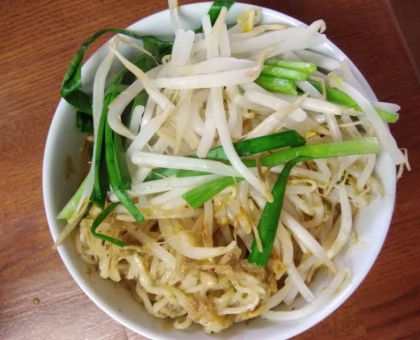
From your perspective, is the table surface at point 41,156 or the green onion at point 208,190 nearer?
the green onion at point 208,190

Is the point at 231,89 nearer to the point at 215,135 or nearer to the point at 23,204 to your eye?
the point at 215,135

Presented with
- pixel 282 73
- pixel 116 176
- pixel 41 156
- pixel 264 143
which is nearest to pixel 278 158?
pixel 264 143

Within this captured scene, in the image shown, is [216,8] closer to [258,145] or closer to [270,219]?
[258,145]

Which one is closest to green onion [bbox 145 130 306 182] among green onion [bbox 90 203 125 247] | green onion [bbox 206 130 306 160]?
green onion [bbox 206 130 306 160]

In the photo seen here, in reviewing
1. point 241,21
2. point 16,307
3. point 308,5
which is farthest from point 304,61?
point 16,307

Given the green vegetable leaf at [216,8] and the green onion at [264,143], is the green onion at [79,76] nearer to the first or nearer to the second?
the green vegetable leaf at [216,8]

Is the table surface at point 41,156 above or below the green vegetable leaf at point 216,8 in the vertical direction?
below

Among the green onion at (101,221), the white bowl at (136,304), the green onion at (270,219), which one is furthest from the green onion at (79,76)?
the green onion at (270,219)

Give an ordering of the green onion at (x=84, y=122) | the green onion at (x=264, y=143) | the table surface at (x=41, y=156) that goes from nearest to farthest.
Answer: the green onion at (x=264, y=143)
the green onion at (x=84, y=122)
the table surface at (x=41, y=156)
